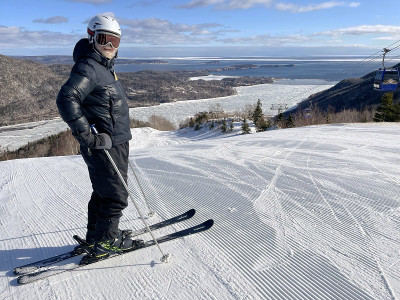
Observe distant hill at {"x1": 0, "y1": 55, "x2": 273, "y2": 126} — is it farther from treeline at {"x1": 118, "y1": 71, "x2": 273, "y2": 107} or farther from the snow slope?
the snow slope

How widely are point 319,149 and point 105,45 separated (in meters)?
6.33

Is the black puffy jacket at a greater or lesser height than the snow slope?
greater

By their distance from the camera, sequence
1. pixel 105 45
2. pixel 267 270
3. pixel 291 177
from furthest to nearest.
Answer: pixel 291 177 → pixel 267 270 → pixel 105 45

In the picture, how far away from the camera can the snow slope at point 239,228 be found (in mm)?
2684

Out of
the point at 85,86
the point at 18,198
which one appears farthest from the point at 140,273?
the point at 18,198

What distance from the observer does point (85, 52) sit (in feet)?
8.49

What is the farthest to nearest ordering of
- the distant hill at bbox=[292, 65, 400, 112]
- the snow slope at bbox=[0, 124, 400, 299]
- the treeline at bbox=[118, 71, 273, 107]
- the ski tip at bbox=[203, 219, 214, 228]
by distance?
the treeline at bbox=[118, 71, 273, 107], the distant hill at bbox=[292, 65, 400, 112], the ski tip at bbox=[203, 219, 214, 228], the snow slope at bbox=[0, 124, 400, 299]

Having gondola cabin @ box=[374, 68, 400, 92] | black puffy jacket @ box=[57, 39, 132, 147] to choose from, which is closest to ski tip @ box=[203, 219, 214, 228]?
black puffy jacket @ box=[57, 39, 132, 147]

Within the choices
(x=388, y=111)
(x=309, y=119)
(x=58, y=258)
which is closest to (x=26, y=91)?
(x=309, y=119)

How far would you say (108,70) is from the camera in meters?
2.75

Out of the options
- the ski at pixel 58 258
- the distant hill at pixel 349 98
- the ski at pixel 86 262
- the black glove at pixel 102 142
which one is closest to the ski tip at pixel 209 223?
the ski at pixel 86 262

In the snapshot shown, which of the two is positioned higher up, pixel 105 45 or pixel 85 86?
pixel 105 45

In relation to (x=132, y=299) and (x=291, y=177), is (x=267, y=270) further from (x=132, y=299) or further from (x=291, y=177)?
(x=291, y=177)

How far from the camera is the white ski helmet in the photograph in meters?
2.58
